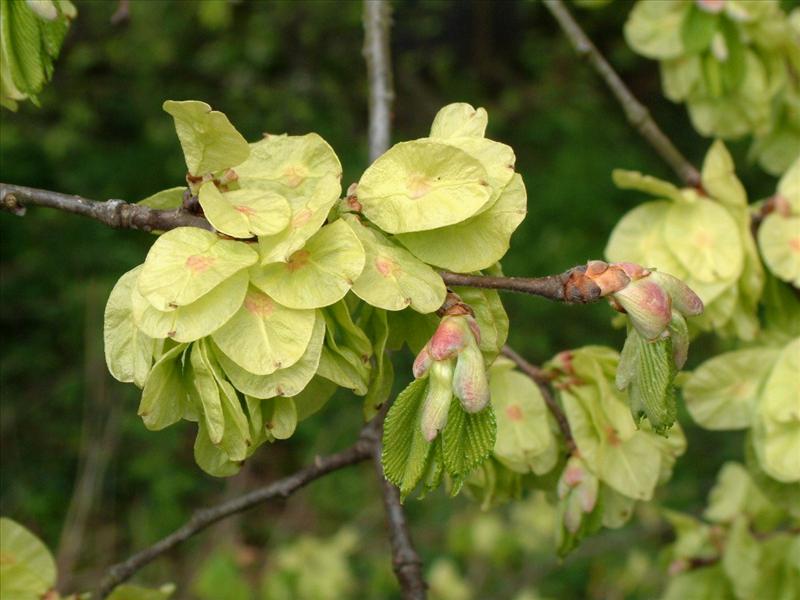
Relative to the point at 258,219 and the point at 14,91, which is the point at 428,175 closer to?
the point at 258,219

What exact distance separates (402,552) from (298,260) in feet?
1.76

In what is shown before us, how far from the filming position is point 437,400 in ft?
2.50

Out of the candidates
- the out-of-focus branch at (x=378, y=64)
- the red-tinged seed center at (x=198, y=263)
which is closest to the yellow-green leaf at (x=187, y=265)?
the red-tinged seed center at (x=198, y=263)

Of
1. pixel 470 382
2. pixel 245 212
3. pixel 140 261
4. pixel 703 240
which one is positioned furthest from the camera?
pixel 140 261

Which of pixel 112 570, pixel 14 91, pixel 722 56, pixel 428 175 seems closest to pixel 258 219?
pixel 428 175

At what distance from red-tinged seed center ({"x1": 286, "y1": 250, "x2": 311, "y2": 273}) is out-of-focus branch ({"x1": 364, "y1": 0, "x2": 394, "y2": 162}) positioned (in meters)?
0.67

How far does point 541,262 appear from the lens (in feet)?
12.6

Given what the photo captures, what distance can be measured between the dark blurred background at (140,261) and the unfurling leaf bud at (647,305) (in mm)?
2547

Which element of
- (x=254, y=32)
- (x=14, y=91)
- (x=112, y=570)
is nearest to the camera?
(x=14, y=91)

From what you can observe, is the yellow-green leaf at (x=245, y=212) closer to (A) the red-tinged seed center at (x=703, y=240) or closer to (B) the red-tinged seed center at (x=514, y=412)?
(B) the red-tinged seed center at (x=514, y=412)

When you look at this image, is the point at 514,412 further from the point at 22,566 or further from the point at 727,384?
the point at 22,566

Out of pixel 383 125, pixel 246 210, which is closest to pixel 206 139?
pixel 246 210

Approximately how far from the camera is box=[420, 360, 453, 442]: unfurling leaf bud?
29.8 inches

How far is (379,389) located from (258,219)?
20 cm
